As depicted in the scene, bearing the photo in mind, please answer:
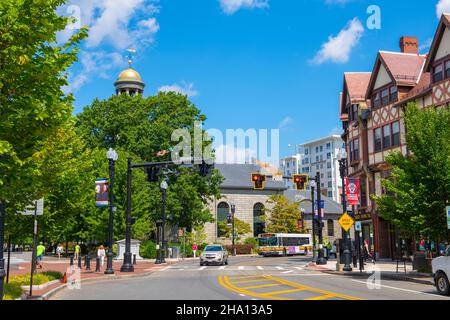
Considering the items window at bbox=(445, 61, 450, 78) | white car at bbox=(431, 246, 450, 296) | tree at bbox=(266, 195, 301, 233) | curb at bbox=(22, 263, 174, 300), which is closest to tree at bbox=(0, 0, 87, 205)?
curb at bbox=(22, 263, 174, 300)

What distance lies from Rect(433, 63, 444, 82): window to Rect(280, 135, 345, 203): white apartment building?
102471 mm

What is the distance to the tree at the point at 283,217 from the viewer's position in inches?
2968

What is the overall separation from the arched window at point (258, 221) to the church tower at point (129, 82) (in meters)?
26.6

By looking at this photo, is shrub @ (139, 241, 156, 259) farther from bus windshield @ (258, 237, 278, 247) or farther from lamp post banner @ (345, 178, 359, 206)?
lamp post banner @ (345, 178, 359, 206)

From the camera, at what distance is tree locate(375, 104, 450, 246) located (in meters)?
23.3

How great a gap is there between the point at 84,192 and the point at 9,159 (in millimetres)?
13071

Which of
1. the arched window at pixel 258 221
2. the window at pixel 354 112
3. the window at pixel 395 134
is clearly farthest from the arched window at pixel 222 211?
the window at pixel 395 134

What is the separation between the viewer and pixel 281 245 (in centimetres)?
6322

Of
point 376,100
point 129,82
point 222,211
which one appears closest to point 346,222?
point 376,100

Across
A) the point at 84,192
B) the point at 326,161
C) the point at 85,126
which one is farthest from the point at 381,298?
the point at 326,161

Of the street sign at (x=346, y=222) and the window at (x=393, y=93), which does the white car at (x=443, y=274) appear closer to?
the street sign at (x=346, y=222)

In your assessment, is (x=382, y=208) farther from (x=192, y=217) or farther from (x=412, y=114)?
(x=192, y=217)

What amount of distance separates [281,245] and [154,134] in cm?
2088
